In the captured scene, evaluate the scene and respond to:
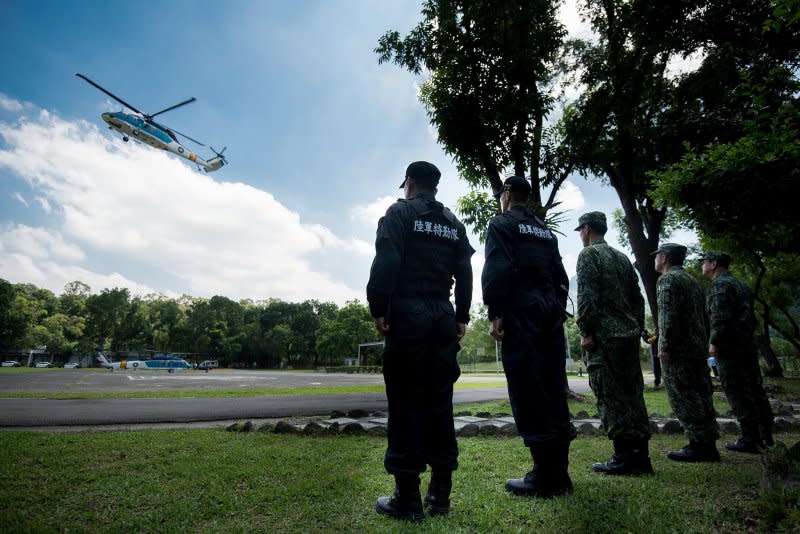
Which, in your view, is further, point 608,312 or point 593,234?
point 593,234

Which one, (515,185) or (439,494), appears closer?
(439,494)

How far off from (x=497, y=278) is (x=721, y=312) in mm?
3658

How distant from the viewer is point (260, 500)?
8.82 feet

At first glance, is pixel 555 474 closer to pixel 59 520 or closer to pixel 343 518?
pixel 343 518

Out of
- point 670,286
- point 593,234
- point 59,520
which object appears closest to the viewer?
point 59,520

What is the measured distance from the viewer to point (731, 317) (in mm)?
4816

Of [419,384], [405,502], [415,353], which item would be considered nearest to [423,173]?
[415,353]

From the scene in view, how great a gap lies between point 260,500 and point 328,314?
79579 millimetres

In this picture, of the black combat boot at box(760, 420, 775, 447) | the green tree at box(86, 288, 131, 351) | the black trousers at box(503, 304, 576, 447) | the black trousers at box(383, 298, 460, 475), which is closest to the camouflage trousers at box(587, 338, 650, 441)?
the black trousers at box(503, 304, 576, 447)

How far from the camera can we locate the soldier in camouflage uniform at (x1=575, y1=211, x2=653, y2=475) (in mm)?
3387

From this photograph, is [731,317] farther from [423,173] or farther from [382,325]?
[382,325]

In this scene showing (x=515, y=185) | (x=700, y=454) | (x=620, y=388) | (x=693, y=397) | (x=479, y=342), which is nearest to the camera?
(x=620, y=388)

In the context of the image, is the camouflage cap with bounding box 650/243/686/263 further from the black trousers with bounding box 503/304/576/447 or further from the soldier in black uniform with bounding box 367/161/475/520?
the soldier in black uniform with bounding box 367/161/475/520

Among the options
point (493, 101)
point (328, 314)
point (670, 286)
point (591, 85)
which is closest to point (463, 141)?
point (493, 101)
